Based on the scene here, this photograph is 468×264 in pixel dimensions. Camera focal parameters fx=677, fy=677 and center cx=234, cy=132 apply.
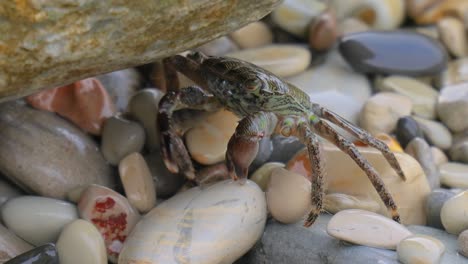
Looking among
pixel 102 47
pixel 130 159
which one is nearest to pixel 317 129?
pixel 130 159

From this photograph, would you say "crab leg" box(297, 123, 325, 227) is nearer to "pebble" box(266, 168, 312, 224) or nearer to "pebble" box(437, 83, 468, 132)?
"pebble" box(266, 168, 312, 224)

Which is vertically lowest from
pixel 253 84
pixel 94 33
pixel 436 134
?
pixel 436 134

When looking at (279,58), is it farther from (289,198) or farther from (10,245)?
(10,245)

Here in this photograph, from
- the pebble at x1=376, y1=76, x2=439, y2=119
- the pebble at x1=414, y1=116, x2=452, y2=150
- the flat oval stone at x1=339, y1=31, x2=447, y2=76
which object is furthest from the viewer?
the flat oval stone at x1=339, y1=31, x2=447, y2=76

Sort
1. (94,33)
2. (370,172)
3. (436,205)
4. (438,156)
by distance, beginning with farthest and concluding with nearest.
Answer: (438,156), (436,205), (370,172), (94,33)

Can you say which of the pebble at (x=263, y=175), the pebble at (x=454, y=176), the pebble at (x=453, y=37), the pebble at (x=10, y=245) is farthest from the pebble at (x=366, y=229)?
the pebble at (x=453, y=37)

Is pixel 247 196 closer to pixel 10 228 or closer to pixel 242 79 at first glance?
pixel 242 79

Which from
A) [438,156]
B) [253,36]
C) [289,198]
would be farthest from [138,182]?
[253,36]

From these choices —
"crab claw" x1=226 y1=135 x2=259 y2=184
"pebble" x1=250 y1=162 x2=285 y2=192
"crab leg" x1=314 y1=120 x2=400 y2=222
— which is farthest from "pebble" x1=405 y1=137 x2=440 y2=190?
"crab claw" x1=226 y1=135 x2=259 y2=184
